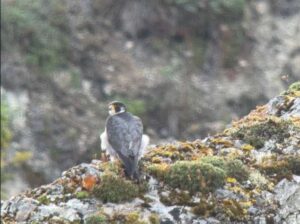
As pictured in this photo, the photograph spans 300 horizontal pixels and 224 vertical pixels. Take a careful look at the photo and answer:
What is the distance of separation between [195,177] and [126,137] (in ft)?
3.87

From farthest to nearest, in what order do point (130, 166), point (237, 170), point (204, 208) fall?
point (237, 170) < point (130, 166) < point (204, 208)

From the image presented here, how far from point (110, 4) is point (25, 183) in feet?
32.4

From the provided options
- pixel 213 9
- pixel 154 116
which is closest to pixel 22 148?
pixel 154 116

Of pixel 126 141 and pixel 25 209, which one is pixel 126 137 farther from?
pixel 25 209

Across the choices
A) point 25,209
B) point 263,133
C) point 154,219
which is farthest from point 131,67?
point 154,219

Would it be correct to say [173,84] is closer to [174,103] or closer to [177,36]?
Result: [174,103]

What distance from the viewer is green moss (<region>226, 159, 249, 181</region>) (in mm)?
10977

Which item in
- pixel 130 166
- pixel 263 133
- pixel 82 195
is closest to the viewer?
pixel 82 195

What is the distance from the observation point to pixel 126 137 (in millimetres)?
11406

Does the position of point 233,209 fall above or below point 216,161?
below

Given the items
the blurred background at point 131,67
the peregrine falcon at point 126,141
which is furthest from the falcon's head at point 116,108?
the blurred background at point 131,67

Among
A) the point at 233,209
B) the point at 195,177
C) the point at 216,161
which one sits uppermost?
the point at 216,161

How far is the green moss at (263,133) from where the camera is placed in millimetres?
11820

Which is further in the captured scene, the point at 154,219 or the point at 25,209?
the point at 25,209
